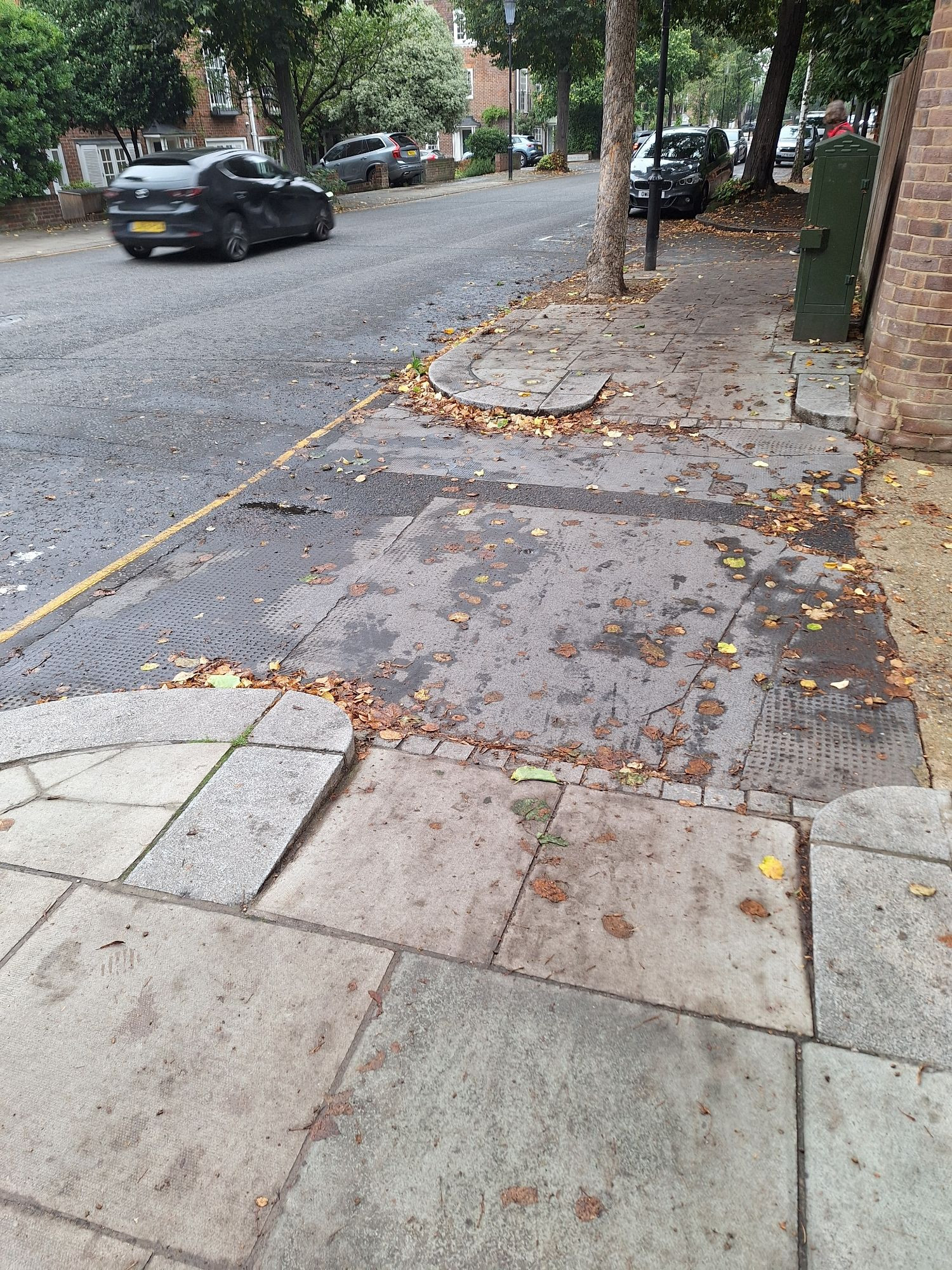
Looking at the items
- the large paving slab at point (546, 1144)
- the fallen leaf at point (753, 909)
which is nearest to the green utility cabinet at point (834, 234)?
the fallen leaf at point (753, 909)

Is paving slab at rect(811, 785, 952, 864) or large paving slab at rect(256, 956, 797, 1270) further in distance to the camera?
paving slab at rect(811, 785, 952, 864)

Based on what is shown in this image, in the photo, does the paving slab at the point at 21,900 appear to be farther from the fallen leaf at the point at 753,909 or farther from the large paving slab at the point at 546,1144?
the fallen leaf at the point at 753,909

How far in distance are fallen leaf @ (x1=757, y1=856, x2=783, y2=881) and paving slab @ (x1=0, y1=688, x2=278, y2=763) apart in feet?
6.41

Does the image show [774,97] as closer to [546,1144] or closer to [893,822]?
[893,822]

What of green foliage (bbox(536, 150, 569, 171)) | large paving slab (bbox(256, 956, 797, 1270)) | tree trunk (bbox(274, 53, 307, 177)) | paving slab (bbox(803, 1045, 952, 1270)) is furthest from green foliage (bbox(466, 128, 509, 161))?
paving slab (bbox(803, 1045, 952, 1270))

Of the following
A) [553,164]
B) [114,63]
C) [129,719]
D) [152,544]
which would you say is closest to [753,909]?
[129,719]

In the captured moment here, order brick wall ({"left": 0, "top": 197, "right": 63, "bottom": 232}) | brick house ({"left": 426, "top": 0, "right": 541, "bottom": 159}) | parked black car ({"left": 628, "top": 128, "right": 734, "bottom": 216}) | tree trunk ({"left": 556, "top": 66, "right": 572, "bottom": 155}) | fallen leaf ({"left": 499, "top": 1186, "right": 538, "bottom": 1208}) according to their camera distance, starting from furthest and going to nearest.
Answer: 1. brick house ({"left": 426, "top": 0, "right": 541, "bottom": 159})
2. tree trunk ({"left": 556, "top": 66, "right": 572, "bottom": 155})
3. brick wall ({"left": 0, "top": 197, "right": 63, "bottom": 232})
4. parked black car ({"left": 628, "top": 128, "right": 734, "bottom": 216})
5. fallen leaf ({"left": 499, "top": 1186, "right": 538, "bottom": 1208})

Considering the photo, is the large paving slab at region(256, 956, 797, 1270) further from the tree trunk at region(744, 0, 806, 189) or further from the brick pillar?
the tree trunk at region(744, 0, 806, 189)

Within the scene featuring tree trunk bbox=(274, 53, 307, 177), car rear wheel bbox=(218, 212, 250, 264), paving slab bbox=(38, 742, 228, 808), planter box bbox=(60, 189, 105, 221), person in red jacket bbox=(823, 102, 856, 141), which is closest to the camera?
paving slab bbox=(38, 742, 228, 808)

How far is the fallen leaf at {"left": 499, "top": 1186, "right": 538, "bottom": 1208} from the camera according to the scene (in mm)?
1979

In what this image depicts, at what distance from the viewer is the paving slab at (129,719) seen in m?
3.50

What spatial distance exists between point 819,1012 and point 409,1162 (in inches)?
44.2

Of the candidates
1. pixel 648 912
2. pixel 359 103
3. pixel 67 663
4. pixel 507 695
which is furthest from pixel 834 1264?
pixel 359 103

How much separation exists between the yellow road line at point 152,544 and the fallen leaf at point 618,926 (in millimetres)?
3224
